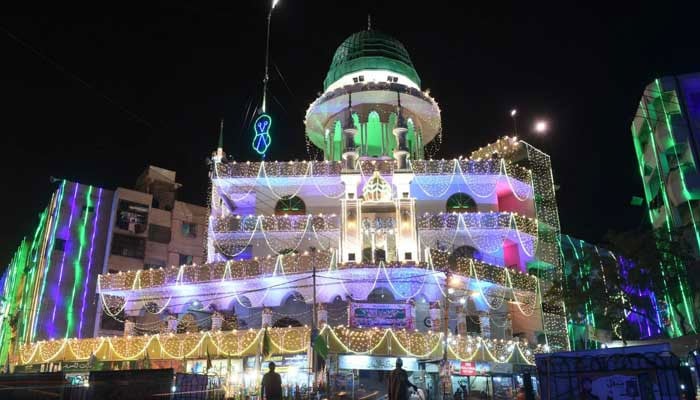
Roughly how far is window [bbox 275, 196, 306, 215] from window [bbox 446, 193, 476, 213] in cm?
988

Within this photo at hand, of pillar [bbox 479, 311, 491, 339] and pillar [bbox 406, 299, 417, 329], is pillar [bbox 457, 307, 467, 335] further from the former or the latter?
pillar [bbox 406, 299, 417, 329]

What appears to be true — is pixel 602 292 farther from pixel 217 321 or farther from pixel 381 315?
pixel 217 321

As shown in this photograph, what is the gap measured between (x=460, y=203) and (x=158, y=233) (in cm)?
2927

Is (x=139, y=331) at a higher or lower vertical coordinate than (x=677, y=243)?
lower

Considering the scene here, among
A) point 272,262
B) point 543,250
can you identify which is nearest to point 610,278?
point 543,250

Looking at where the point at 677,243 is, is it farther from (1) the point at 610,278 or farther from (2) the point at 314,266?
(2) the point at 314,266

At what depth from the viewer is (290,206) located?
37719 mm

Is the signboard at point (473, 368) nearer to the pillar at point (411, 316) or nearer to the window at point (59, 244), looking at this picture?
the pillar at point (411, 316)

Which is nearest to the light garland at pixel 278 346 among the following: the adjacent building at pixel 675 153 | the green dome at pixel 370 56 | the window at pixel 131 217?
the adjacent building at pixel 675 153

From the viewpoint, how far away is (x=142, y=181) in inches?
2264

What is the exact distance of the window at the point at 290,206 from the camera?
123 ft

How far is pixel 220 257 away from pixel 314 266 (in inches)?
360

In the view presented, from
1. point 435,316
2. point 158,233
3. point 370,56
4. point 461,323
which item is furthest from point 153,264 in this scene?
point 461,323

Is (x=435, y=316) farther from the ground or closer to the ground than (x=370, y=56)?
closer to the ground
